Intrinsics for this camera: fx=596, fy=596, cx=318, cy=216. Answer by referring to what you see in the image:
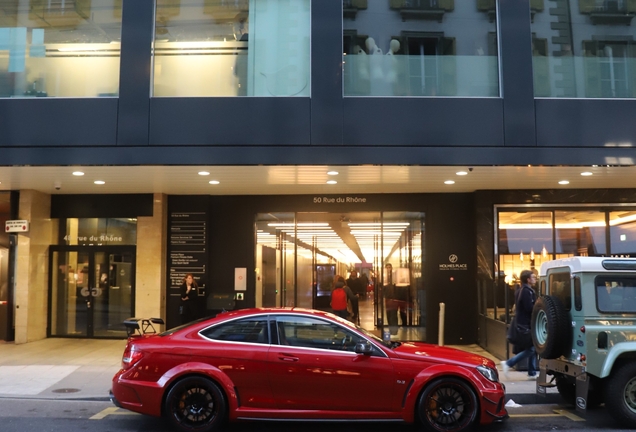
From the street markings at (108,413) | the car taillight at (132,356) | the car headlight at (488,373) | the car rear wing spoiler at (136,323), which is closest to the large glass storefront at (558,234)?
the car headlight at (488,373)

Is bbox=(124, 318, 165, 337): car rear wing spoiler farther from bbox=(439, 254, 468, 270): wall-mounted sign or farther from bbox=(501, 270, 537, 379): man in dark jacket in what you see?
bbox=(439, 254, 468, 270): wall-mounted sign

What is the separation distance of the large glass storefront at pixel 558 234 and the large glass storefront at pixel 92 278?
8.82m

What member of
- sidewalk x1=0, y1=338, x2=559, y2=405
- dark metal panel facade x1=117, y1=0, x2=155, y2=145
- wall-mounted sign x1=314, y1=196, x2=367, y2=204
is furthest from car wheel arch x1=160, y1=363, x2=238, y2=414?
wall-mounted sign x1=314, y1=196, x2=367, y2=204

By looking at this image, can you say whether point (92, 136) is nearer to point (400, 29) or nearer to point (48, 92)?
point (48, 92)

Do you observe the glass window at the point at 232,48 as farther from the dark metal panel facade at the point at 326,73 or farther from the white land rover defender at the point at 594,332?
the white land rover defender at the point at 594,332

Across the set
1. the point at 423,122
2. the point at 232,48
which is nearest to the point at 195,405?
the point at 423,122

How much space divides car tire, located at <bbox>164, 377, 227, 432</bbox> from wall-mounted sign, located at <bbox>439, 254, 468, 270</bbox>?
8.62 m

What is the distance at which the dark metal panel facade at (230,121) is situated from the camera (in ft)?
35.8

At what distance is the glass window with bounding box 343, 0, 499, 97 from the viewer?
1124cm

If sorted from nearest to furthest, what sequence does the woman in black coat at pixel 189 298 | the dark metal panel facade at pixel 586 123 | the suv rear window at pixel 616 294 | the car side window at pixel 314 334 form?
1. the car side window at pixel 314 334
2. the suv rear window at pixel 616 294
3. the dark metal panel facade at pixel 586 123
4. the woman in black coat at pixel 189 298

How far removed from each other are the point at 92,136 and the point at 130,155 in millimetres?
809

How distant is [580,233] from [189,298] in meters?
9.30

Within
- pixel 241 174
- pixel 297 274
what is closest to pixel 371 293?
pixel 297 274

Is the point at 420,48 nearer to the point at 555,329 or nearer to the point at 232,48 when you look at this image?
the point at 232,48
